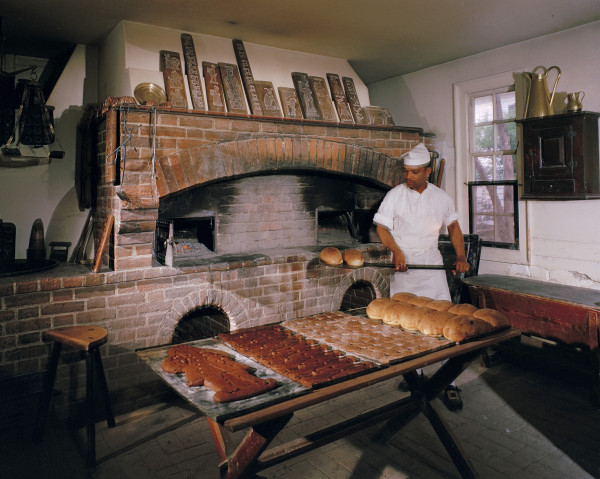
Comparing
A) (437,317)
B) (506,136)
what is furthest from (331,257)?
(506,136)

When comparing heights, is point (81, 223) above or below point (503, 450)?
above

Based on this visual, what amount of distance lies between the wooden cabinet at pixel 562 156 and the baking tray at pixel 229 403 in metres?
3.65

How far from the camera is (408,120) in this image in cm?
612

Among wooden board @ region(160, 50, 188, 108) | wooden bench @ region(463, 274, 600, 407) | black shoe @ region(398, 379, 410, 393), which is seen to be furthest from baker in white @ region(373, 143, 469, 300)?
wooden board @ region(160, 50, 188, 108)

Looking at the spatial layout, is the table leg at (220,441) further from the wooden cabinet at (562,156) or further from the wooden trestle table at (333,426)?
the wooden cabinet at (562,156)

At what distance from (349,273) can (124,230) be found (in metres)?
2.38

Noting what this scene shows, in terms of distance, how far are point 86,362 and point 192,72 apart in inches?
106

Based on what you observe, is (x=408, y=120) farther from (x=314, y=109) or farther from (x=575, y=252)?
(x=575, y=252)

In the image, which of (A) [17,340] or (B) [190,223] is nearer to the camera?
(A) [17,340]

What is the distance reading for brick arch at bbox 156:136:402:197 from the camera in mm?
3811

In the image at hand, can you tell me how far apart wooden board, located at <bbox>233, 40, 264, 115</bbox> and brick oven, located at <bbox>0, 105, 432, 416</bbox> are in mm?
259

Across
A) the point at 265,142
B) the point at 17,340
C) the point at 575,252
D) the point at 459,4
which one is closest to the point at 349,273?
the point at 265,142

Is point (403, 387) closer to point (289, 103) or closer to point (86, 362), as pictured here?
point (86, 362)

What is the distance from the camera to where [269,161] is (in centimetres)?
427
